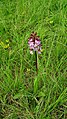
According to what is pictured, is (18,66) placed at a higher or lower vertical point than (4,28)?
lower

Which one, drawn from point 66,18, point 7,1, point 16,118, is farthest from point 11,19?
point 16,118

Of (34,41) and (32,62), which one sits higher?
(34,41)

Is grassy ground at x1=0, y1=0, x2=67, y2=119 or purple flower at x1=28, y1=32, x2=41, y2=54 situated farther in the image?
grassy ground at x1=0, y1=0, x2=67, y2=119

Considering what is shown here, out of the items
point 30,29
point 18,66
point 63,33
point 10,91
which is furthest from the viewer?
point 30,29

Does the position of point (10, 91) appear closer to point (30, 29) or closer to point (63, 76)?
point (63, 76)

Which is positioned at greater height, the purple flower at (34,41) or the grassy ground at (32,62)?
the purple flower at (34,41)

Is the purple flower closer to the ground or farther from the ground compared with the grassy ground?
farther from the ground

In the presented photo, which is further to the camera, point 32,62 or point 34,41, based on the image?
point 32,62

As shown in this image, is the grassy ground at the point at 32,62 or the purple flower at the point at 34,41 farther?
the grassy ground at the point at 32,62
